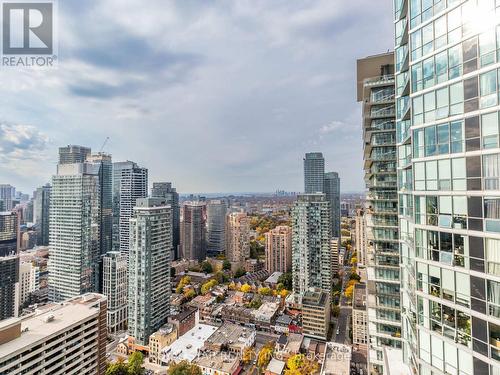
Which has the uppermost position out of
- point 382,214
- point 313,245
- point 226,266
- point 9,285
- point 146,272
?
point 382,214

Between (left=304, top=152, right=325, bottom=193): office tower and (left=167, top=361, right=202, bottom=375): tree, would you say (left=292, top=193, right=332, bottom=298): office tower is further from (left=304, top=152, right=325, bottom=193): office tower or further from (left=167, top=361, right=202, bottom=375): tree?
(left=304, top=152, right=325, bottom=193): office tower

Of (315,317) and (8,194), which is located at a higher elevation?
(8,194)

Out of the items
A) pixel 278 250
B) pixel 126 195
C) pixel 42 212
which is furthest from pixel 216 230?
pixel 42 212

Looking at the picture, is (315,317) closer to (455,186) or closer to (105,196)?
(455,186)

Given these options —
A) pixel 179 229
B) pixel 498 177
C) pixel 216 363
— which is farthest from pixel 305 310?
pixel 179 229

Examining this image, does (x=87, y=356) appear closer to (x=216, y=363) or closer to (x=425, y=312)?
(x=216, y=363)

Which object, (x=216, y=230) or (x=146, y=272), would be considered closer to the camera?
(x=146, y=272)
